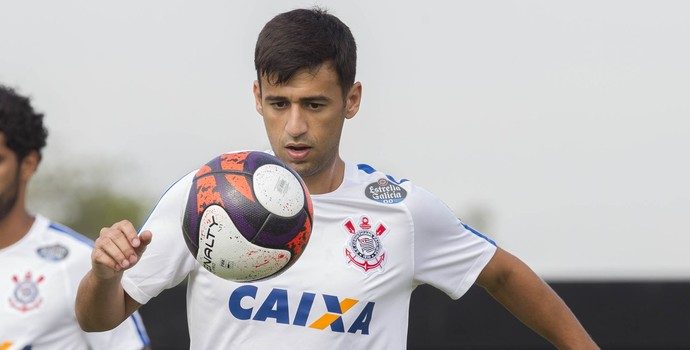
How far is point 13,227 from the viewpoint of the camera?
311 inches

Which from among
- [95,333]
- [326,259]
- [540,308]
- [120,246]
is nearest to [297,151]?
[326,259]

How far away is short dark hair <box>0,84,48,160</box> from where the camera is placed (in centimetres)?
811

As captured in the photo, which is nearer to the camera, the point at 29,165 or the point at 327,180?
the point at 327,180

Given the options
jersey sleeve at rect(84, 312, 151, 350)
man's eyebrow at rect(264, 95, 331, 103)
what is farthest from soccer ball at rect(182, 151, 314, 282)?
jersey sleeve at rect(84, 312, 151, 350)

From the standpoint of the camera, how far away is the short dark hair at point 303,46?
5.67 meters

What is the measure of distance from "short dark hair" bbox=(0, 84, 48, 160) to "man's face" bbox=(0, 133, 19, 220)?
0.05m

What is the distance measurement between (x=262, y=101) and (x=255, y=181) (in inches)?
31.7

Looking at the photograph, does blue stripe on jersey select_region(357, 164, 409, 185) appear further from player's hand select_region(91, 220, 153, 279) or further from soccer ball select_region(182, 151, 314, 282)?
player's hand select_region(91, 220, 153, 279)

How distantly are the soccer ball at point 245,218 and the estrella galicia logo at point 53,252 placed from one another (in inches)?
117

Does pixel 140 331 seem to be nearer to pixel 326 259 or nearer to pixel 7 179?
pixel 7 179

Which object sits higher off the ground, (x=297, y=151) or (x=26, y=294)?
(x=297, y=151)

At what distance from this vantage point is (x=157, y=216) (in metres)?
5.61

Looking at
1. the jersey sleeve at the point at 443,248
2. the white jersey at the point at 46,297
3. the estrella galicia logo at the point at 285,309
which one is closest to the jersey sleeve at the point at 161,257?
the estrella galicia logo at the point at 285,309

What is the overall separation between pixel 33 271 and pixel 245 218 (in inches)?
127
